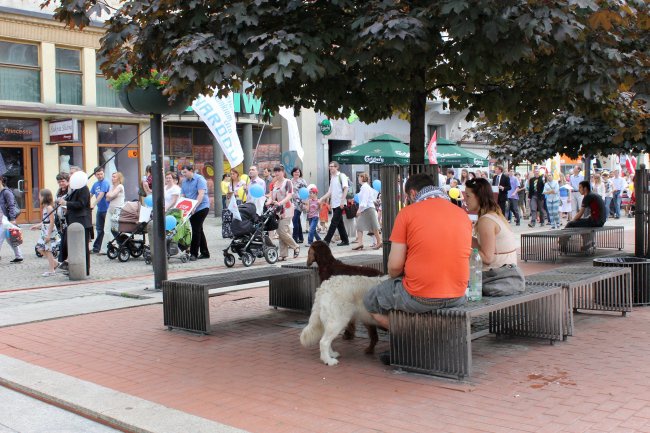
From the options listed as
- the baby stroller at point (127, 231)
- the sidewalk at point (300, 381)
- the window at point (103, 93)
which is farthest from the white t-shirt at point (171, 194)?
the window at point (103, 93)

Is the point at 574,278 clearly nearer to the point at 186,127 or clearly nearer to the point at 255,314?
the point at 255,314

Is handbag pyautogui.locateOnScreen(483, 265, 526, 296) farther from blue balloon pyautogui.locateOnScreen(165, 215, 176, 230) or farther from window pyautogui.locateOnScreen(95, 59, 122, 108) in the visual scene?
window pyautogui.locateOnScreen(95, 59, 122, 108)

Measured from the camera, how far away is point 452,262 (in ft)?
18.7

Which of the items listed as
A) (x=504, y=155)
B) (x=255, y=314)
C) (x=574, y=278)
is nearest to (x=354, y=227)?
(x=504, y=155)

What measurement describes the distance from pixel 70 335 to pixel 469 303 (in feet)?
14.5

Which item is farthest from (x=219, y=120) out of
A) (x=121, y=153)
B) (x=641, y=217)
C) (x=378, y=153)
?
(x=121, y=153)

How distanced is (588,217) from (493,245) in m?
9.00

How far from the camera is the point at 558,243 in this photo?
1377cm

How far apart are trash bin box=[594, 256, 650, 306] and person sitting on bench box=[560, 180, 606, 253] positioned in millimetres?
4972

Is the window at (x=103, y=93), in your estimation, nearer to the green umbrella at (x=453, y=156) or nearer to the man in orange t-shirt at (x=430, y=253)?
the green umbrella at (x=453, y=156)

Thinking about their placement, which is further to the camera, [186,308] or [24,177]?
[24,177]

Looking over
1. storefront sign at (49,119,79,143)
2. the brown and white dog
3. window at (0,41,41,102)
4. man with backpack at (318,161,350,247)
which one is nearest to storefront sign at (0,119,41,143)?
storefront sign at (49,119,79,143)

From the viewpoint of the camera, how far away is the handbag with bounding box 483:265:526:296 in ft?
21.0

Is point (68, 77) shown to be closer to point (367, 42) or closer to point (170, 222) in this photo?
point (170, 222)
